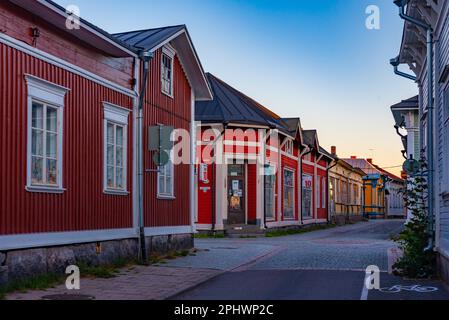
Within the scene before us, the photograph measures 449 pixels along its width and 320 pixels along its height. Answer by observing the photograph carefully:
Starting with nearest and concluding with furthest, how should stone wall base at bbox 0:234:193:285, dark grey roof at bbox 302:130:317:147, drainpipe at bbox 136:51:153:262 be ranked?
stone wall base at bbox 0:234:193:285 → drainpipe at bbox 136:51:153:262 → dark grey roof at bbox 302:130:317:147

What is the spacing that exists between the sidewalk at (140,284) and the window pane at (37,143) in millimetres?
2373

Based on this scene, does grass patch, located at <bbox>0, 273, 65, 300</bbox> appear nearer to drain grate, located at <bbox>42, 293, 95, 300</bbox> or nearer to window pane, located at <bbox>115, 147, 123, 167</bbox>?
drain grate, located at <bbox>42, 293, 95, 300</bbox>

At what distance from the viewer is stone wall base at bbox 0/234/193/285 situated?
10500 millimetres

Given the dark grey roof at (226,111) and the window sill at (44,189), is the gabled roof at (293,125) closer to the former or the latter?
the dark grey roof at (226,111)

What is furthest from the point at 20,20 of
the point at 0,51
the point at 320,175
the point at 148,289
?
the point at 320,175

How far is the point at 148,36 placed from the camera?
16.9 metres

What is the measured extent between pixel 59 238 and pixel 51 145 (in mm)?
1720

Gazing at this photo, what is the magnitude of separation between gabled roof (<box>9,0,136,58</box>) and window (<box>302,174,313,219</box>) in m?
21.7

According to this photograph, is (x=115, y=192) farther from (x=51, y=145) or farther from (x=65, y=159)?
(x=51, y=145)

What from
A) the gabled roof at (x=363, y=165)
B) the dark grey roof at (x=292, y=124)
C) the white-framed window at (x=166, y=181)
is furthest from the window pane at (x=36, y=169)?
the gabled roof at (x=363, y=165)

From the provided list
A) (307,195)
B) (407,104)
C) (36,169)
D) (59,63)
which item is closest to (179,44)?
(59,63)

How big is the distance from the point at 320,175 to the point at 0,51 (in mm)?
32037

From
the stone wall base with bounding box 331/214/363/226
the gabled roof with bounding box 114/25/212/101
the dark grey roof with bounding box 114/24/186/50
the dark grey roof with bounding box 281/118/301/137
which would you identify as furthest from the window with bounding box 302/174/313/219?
the dark grey roof with bounding box 114/24/186/50
